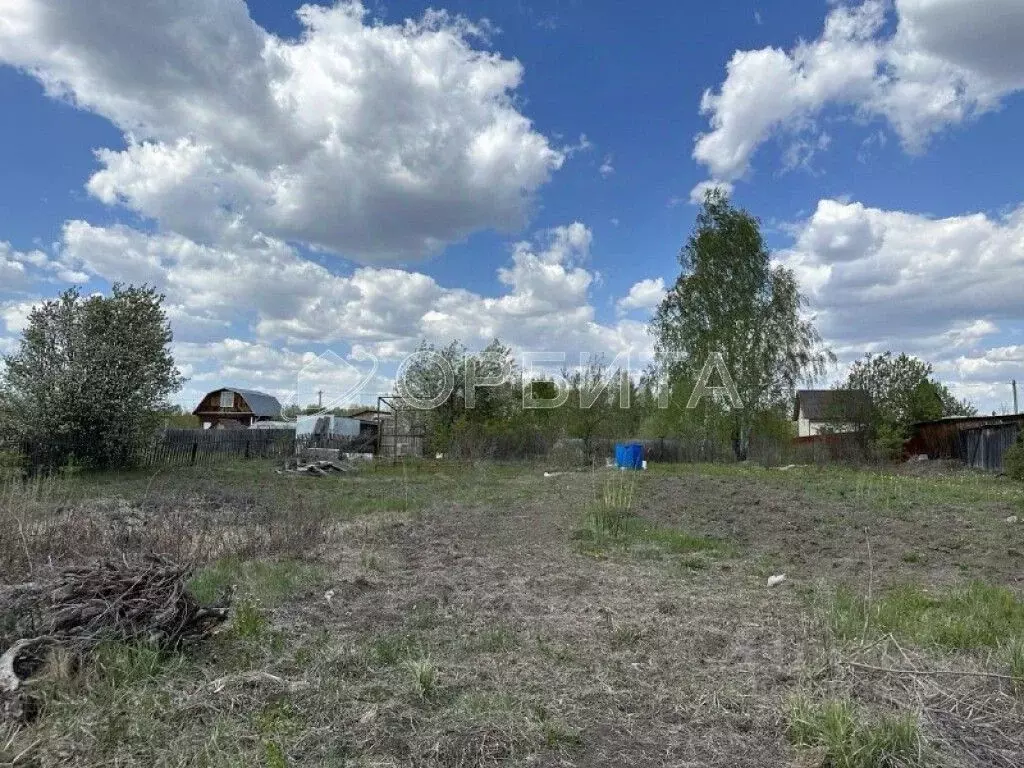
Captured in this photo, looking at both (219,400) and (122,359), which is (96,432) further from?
(219,400)

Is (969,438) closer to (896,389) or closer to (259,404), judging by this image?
(896,389)

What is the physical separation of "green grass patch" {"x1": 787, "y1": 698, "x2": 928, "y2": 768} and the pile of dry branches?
9.96 feet

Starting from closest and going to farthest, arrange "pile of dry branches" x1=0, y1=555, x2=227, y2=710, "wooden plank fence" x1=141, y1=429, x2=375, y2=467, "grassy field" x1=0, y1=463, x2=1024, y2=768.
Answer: "grassy field" x1=0, y1=463, x2=1024, y2=768
"pile of dry branches" x1=0, y1=555, x2=227, y2=710
"wooden plank fence" x1=141, y1=429, x2=375, y2=467

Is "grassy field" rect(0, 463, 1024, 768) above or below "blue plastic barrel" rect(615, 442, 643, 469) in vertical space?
below

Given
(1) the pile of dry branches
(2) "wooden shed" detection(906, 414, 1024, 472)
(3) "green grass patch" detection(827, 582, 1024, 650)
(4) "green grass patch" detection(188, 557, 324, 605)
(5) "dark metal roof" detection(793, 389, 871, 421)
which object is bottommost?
(4) "green grass patch" detection(188, 557, 324, 605)

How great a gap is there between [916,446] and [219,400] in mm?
40970

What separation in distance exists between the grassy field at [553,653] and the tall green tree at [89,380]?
837cm

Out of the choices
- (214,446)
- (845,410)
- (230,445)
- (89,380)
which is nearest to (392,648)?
(89,380)

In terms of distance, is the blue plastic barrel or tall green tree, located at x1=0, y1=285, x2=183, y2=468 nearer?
tall green tree, located at x1=0, y1=285, x2=183, y2=468

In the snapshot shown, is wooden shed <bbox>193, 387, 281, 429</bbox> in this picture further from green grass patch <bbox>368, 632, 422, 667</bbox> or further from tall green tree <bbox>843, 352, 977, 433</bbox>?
green grass patch <bbox>368, 632, 422, 667</bbox>

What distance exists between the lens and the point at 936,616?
4277 millimetres

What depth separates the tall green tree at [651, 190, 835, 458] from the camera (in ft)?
80.6

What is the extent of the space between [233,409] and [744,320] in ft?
115

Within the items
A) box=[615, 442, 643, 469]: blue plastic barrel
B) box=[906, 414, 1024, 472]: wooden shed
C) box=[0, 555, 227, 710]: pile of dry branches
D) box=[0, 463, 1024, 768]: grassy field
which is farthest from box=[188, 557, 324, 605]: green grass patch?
box=[906, 414, 1024, 472]: wooden shed
